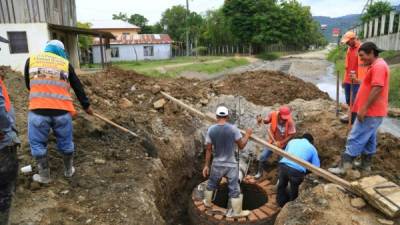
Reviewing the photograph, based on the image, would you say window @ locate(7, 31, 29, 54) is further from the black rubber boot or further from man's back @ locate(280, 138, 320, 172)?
the black rubber boot

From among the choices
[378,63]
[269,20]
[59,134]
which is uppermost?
[269,20]

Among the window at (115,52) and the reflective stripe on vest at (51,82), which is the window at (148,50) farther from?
the reflective stripe on vest at (51,82)

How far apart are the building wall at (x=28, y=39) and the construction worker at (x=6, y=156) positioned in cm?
1304

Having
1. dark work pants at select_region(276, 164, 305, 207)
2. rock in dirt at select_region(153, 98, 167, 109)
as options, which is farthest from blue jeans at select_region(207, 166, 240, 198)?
rock in dirt at select_region(153, 98, 167, 109)

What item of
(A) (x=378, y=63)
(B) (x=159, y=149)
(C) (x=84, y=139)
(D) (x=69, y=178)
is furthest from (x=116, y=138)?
(A) (x=378, y=63)

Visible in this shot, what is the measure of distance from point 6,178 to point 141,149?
2819 millimetres

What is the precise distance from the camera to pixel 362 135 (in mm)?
4941

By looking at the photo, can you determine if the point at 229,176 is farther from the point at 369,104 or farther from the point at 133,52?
the point at 133,52

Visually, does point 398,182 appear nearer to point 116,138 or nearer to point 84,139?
point 116,138

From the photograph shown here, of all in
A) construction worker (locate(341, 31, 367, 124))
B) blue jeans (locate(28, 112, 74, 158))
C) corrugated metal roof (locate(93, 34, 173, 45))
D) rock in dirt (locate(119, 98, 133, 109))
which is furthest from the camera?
corrugated metal roof (locate(93, 34, 173, 45))

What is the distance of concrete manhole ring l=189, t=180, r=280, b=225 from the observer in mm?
5430

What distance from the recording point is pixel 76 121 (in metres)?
6.05

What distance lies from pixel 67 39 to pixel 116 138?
15524mm

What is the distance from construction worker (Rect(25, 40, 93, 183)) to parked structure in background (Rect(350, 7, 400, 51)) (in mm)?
24403
